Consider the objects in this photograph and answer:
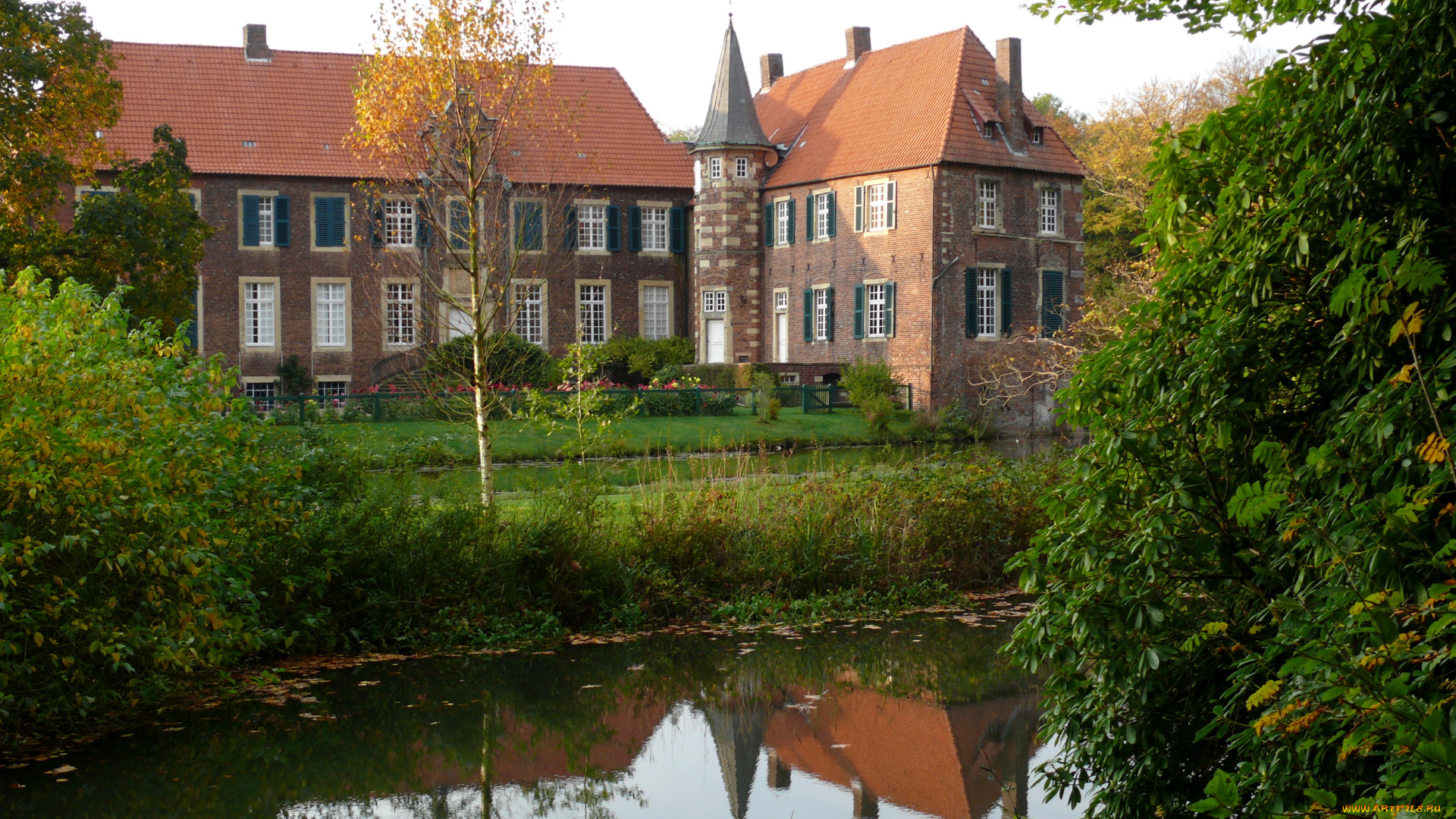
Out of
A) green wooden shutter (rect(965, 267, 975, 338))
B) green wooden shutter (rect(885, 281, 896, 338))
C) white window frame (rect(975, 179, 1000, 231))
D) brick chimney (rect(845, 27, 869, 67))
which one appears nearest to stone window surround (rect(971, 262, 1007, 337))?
green wooden shutter (rect(965, 267, 975, 338))

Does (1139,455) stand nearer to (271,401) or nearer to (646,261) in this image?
(271,401)

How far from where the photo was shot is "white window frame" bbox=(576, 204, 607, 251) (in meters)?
40.2

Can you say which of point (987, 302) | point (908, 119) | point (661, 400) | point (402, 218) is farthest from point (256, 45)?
point (987, 302)

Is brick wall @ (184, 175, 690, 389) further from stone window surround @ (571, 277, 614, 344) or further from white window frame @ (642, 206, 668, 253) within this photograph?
white window frame @ (642, 206, 668, 253)

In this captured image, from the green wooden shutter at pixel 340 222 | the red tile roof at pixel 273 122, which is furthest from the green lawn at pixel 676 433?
the green wooden shutter at pixel 340 222

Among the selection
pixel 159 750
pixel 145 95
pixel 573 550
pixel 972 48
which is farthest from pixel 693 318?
pixel 159 750

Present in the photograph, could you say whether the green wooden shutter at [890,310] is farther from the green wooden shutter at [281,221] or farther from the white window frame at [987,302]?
the green wooden shutter at [281,221]

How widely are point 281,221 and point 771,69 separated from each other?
58.7ft

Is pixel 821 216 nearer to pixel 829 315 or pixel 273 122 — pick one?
pixel 829 315

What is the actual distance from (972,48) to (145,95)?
23.5m

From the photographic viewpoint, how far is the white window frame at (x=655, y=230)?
4097 cm

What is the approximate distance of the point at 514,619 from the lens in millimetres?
9805

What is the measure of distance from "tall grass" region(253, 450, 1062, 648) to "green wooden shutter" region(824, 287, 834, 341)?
25.1 m

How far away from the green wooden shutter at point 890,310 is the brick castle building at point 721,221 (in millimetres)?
46
